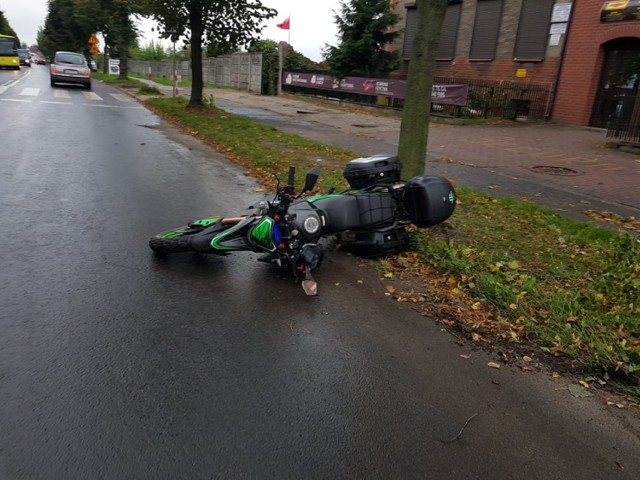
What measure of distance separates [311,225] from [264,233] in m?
0.46

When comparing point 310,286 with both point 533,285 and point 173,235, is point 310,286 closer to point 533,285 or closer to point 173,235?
point 173,235

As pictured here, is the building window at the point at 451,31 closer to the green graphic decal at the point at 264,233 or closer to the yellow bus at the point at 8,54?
Answer: the green graphic decal at the point at 264,233

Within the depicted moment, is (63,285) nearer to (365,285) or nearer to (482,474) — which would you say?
(365,285)

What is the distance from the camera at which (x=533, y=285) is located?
15.1 ft

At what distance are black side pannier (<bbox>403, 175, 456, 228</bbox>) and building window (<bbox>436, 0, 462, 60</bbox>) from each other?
20.9m

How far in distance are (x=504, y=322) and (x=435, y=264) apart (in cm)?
115

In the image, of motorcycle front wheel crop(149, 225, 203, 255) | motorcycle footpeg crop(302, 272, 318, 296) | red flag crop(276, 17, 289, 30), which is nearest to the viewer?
motorcycle footpeg crop(302, 272, 318, 296)

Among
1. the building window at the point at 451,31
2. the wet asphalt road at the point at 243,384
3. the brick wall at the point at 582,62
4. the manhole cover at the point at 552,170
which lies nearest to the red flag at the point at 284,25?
the building window at the point at 451,31

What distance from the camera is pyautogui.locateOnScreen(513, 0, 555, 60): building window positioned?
64.4 ft

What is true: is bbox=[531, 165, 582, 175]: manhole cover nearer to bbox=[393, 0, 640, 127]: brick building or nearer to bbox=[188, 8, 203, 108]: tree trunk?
bbox=[393, 0, 640, 127]: brick building

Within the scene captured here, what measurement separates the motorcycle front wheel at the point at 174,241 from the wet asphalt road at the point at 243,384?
12cm

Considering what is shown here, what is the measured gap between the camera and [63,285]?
4152mm

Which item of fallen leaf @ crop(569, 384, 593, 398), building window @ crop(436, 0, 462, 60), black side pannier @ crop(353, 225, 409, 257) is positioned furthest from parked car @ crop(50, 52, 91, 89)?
fallen leaf @ crop(569, 384, 593, 398)

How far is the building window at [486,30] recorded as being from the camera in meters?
21.8
